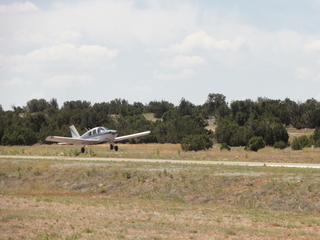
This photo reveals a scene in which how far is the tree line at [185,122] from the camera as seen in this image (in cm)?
8319

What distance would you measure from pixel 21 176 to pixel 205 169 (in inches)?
513

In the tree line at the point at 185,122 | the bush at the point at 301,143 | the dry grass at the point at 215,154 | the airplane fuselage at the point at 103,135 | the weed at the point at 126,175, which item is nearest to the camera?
the weed at the point at 126,175

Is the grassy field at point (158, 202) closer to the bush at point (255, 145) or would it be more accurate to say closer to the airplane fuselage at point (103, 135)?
the airplane fuselage at point (103, 135)

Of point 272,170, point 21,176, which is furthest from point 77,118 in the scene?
point 272,170

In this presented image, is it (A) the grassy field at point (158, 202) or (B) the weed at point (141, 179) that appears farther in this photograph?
(B) the weed at point (141, 179)

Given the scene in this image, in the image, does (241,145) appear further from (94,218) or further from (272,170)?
(94,218)

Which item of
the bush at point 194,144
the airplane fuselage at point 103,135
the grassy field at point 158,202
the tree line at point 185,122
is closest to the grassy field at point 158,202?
the grassy field at point 158,202

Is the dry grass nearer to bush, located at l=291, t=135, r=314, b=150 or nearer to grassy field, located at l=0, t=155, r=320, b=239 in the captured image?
bush, located at l=291, t=135, r=314, b=150

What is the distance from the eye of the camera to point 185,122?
94562 millimetres

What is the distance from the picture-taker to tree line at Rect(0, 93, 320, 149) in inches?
3275

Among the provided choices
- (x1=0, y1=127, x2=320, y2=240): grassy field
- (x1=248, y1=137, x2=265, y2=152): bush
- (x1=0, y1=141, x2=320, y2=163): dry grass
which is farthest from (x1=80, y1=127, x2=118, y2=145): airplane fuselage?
(x1=248, y1=137, x2=265, y2=152): bush

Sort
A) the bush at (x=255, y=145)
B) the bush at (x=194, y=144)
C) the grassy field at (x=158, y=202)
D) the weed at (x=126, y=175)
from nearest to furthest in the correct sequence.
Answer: the grassy field at (x=158, y=202) → the weed at (x=126, y=175) → the bush at (x=255, y=145) → the bush at (x=194, y=144)

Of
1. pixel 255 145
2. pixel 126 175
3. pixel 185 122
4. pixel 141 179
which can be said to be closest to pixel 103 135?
pixel 126 175

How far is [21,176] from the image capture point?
113 feet
